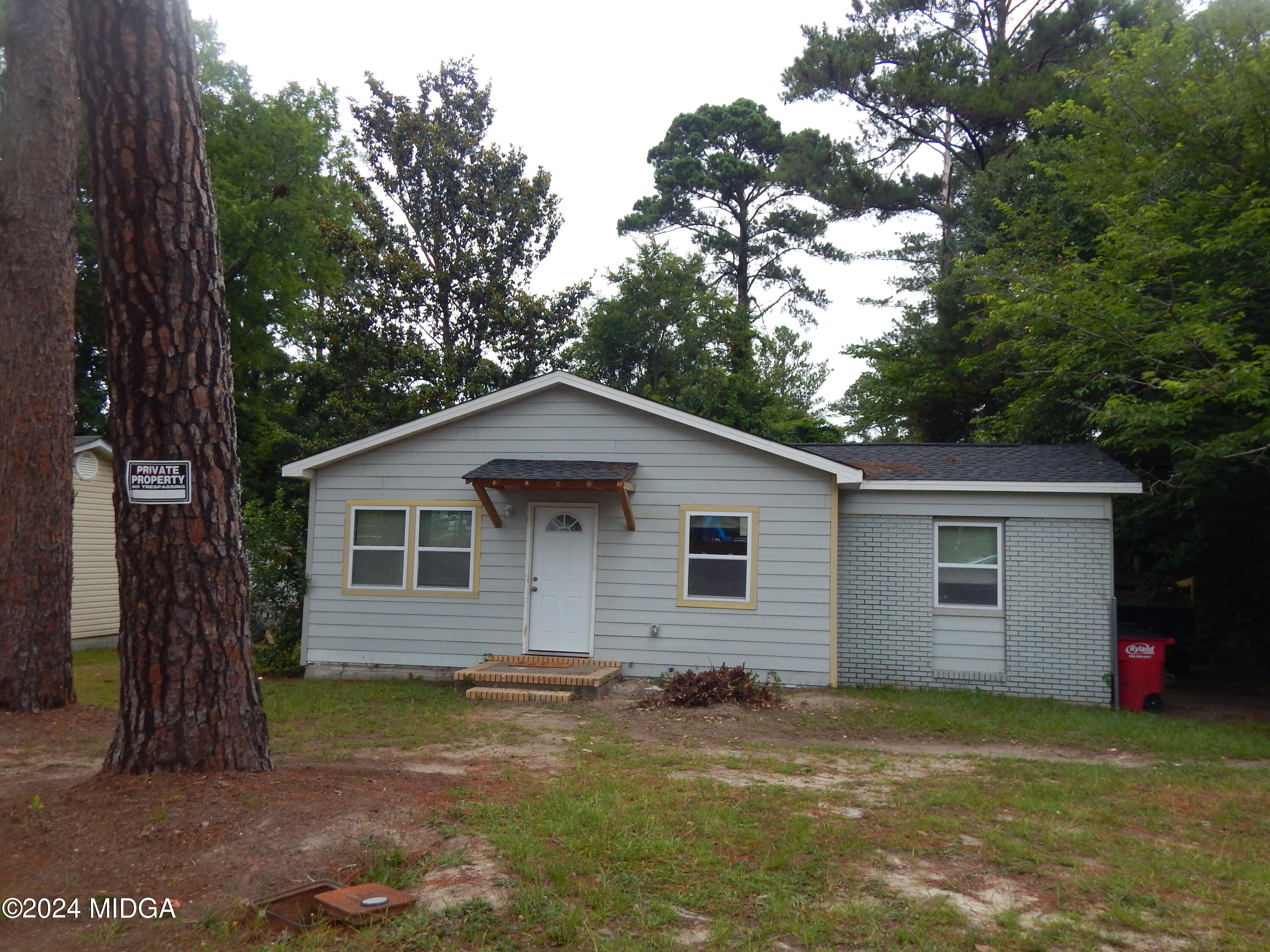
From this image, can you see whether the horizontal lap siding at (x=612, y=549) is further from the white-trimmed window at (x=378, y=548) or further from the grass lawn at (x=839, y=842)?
the grass lawn at (x=839, y=842)

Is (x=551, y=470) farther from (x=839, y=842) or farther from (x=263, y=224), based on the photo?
(x=263, y=224)

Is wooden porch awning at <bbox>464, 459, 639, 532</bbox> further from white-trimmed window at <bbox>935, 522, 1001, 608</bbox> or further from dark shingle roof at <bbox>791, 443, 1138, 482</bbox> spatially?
white-trimmed window at <bbox>935, 522, 1001, 608</bbox>

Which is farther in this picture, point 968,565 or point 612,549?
point 612,549

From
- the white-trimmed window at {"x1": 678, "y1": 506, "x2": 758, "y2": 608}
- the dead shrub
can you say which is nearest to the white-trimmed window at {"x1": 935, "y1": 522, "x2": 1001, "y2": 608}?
the white-trimmed window at {"x1": 678, "y1": 506, "x2": 758, "y2": 608}

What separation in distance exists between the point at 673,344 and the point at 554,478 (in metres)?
16.3

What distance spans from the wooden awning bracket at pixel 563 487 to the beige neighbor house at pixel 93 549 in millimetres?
9481

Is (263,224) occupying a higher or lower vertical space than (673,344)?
higher

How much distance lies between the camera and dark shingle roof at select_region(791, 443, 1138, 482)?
39.6 ft

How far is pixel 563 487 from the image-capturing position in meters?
11.7

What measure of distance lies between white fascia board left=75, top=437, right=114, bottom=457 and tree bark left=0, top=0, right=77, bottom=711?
8901 millimetres

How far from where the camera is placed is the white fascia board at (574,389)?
11.9 m

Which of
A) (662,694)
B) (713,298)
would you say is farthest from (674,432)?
(713,298)

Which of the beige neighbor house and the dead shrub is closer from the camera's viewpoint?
the dead shrub

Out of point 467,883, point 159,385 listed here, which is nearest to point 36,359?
point 159,385
